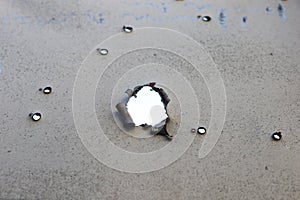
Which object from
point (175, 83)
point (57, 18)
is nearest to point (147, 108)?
point (175, 83)

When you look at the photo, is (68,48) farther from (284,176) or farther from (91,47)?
(284,176)

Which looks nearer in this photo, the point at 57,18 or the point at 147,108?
the point at 147,108

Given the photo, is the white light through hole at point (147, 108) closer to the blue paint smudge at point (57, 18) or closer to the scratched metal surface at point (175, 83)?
the scratched metal surface at point (175, 83)

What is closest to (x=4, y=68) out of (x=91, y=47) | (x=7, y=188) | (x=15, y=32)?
(x=15, y=32)

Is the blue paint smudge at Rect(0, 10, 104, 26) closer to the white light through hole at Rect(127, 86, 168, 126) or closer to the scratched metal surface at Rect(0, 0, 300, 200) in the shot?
the scratched metal surface at Rect(0, 0, 300, 200)

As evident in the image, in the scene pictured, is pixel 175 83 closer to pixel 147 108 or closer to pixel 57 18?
pixel 147 108
